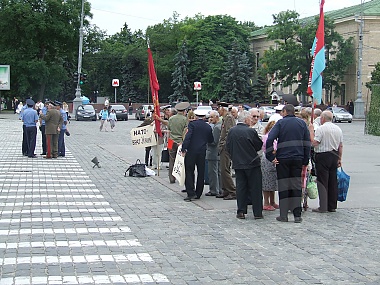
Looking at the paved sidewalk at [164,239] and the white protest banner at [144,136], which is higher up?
the white protest banner at [144,136]

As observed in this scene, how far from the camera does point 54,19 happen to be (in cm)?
7406

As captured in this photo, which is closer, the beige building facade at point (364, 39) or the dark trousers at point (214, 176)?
the dark trousers at point (214, 176)

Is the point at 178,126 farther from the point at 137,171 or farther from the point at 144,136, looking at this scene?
the point at 144,136

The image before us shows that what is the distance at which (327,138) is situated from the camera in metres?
11.5

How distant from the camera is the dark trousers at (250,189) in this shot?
10977 mm

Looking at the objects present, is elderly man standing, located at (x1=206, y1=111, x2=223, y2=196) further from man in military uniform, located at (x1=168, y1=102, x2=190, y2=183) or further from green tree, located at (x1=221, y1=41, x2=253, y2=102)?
green tree, located at (x1=221, y1=41, x2=253, y2=102)

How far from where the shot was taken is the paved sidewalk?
294 inches

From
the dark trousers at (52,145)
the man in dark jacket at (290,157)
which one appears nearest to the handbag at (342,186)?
the man in dark jacket at (290,157)

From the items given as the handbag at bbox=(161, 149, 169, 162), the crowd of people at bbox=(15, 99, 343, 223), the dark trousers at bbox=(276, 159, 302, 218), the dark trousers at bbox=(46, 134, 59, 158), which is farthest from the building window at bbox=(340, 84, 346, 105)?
the dark trousers at bbox=(276, 159, 302, 218)

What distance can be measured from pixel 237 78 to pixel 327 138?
70.0m

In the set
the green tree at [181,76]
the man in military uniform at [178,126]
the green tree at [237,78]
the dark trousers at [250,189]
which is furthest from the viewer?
the green tree at [181,76]

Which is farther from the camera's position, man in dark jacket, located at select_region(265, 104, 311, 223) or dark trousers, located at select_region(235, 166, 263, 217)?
dark trousers, located at select_region(235, 166, 263, 217)

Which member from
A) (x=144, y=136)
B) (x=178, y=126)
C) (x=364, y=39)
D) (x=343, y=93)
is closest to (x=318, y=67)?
(x=178, y=126)

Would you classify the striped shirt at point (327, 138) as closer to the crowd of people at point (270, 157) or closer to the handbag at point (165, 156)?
the crowd of people at point (270, 157)
